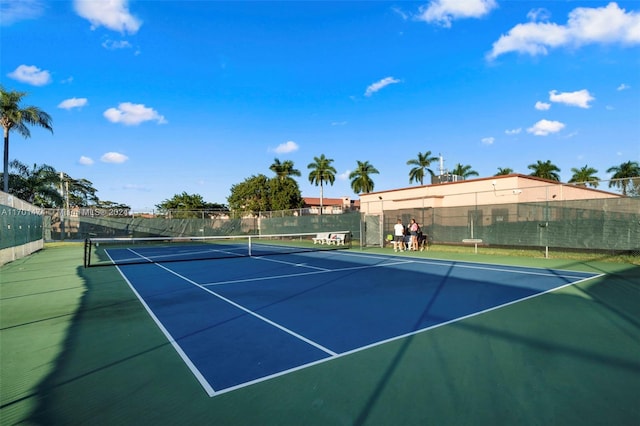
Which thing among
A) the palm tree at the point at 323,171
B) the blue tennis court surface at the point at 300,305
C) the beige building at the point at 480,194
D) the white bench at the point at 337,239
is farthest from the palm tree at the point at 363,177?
the blue tennis court surface at the point at 300,305

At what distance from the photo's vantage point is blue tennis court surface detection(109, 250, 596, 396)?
4641mm

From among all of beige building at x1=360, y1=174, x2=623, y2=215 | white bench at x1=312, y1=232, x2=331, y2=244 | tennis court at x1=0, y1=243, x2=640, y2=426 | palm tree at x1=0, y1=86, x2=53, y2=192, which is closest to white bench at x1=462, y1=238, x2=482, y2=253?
beige building at x1=360, y1=174, x2=623, y2=215

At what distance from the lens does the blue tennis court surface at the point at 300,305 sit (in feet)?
15.2

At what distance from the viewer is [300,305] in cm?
743

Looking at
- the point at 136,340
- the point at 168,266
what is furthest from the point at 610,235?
the point at 168,266

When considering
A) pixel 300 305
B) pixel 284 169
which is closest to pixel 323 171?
pixel 284 169

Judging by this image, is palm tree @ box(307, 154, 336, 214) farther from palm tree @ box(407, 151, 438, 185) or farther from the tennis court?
the tennis court

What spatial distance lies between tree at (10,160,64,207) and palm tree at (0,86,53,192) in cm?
410

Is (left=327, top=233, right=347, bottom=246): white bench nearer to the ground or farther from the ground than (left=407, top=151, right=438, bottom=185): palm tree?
nearer to the ground

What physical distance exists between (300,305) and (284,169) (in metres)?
50.2

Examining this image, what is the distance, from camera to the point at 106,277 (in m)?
11.7

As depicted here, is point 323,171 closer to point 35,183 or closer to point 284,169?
point 284,169

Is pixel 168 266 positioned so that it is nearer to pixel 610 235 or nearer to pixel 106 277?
pixel 106 277

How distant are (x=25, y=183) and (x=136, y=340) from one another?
121 feet
